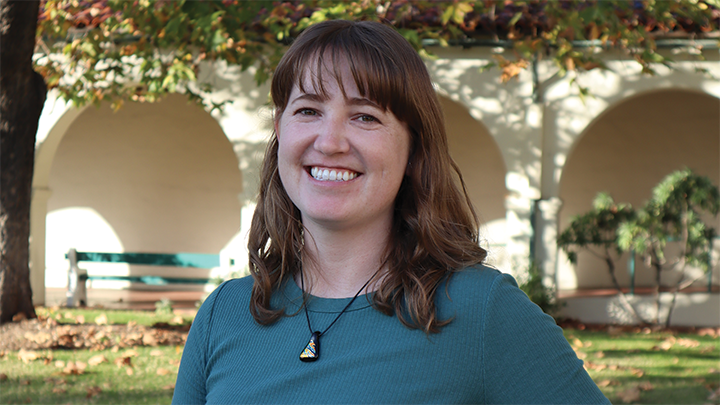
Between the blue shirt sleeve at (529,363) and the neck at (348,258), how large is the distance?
33 centimetres

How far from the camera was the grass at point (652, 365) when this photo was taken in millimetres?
5059

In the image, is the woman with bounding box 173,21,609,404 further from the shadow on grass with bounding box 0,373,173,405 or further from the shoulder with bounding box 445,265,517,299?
the shadow on grass with bounding box 0,373,173,405

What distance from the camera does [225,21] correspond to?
5.44 metres

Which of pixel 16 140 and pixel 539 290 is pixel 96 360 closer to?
pixel 16 140

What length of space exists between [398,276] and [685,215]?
307 inches

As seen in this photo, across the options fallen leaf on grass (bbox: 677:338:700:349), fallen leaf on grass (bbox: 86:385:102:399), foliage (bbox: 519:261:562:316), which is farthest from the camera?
foliage (bbox: 519:261:562:316)

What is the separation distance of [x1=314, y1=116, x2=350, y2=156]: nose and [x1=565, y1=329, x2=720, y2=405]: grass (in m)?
4.13

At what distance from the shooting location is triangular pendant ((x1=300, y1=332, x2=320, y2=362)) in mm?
1435

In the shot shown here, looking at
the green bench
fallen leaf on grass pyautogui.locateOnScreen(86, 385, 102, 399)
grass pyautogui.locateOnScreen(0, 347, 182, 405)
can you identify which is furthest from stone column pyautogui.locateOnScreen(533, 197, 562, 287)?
fallen leaf on grass pyautogui.locateOnScreen(86, 385, 102, 399)

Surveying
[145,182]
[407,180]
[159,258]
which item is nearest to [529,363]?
[407,180]

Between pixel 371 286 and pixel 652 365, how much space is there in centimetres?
544

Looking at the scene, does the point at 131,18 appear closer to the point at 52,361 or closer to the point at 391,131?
the point at 52,361

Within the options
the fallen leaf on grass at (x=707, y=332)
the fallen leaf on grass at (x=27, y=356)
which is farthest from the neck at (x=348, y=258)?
the fallen leaf on grass at (x=707, y=332)

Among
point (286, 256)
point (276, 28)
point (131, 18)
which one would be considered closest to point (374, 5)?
point (276, 28)
